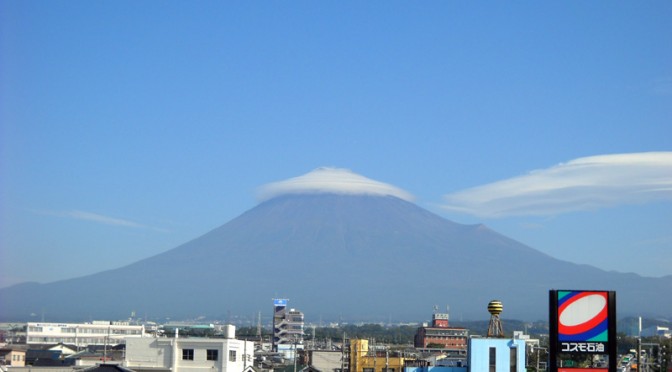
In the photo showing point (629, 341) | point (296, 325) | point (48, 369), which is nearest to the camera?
point (48, 369)

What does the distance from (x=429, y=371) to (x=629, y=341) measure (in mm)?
95595

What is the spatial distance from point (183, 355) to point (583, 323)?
76.5ft

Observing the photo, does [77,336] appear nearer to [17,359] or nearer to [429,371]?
[17,359]

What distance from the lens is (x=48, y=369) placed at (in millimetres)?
52031

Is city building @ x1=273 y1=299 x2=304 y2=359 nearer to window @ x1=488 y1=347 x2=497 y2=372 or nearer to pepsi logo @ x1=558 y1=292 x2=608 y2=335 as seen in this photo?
window @ x1=488 y1=347 x2=497 y2=372

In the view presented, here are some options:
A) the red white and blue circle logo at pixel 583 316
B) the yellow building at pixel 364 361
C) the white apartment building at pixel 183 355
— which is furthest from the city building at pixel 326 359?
the red white and blue circle logo at pixel 583 316

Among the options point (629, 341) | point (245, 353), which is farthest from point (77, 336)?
point (245, 353)

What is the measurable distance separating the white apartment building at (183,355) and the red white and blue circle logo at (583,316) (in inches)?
832

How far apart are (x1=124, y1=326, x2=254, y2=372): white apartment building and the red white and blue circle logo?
21.1 m

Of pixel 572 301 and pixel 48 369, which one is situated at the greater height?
pixel 572 301

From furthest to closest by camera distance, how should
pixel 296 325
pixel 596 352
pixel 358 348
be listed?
1. pixel 296 325
2. pixel 358 348
3. pixel 596 352

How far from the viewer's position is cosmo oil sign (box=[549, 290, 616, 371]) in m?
37.4

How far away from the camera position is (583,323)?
123ft

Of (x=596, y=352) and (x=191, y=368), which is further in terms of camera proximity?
(x=191, y=368)
